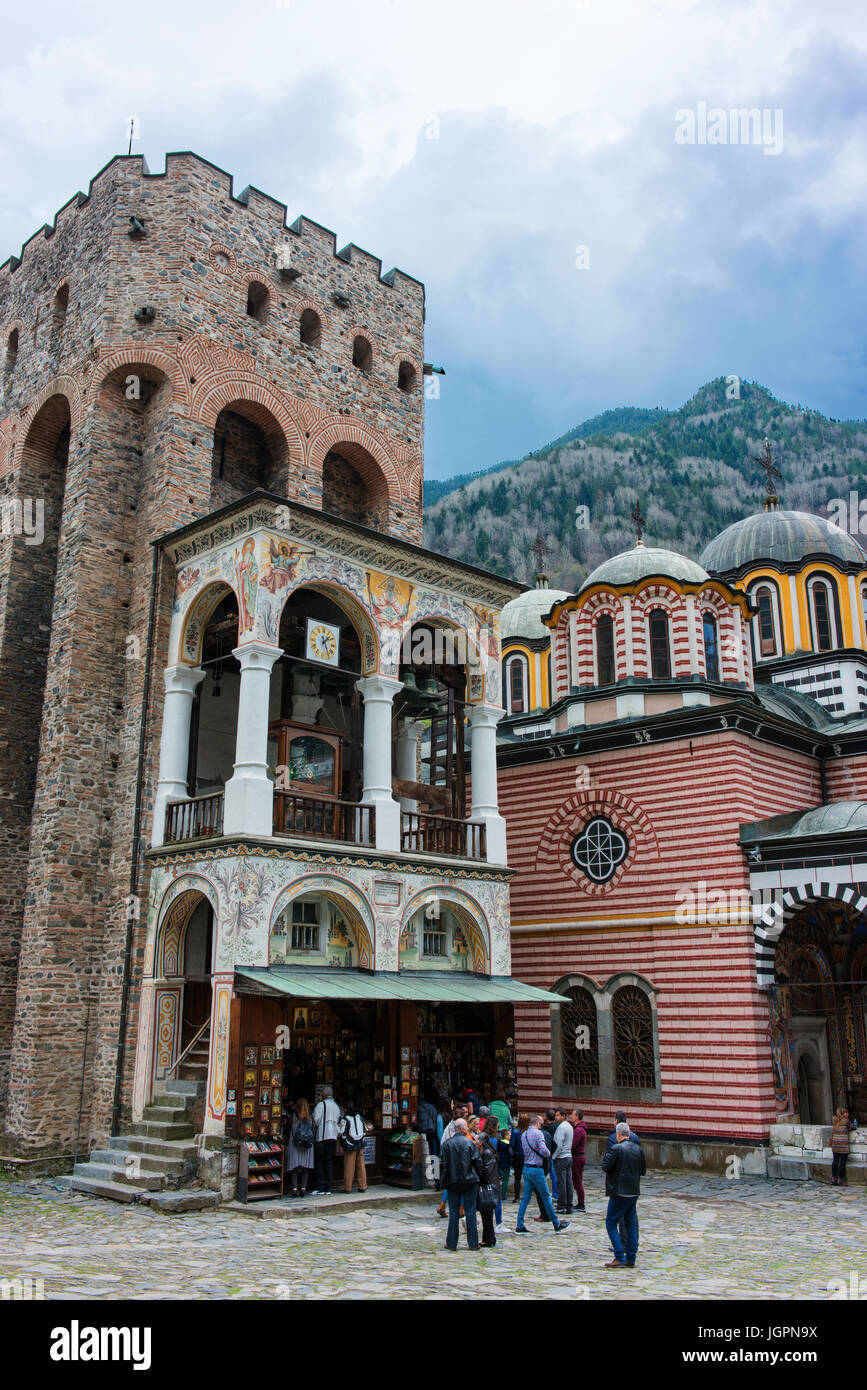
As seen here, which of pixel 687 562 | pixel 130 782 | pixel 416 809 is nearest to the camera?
pixel 130 782

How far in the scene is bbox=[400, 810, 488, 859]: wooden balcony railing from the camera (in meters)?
17.3

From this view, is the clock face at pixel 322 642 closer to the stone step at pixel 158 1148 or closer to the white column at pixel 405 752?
the white column at pixel 405 752

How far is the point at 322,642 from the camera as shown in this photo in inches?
653

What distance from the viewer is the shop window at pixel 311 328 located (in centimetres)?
2052

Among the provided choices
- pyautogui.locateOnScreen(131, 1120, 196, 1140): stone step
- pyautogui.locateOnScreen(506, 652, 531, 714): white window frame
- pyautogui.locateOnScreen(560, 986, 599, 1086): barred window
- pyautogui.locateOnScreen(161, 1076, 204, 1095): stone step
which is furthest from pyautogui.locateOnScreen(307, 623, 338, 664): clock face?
pyautogui.locateOnScreen(506, 652, 531, 714): white window frame

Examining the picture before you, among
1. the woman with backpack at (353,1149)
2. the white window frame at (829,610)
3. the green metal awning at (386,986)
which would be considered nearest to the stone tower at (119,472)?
the green metal awning at (386,986)

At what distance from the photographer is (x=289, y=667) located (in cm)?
1850

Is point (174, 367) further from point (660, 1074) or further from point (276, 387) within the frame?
point (660, 1074)

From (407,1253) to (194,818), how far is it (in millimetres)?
6947

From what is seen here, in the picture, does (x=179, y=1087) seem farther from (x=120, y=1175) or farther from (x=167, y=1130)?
(x=120, y=1175)

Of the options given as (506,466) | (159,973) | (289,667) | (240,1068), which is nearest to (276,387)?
(289,667)

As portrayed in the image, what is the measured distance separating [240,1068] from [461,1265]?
14.3ft

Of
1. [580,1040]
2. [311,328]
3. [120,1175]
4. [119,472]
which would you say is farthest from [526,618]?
[120,1175]

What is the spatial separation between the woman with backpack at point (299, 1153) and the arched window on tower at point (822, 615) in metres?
15.7
